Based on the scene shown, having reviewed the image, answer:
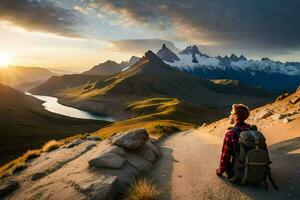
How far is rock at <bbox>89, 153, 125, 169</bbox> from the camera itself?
15.8 m

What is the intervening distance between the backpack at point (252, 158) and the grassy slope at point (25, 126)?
65229mm

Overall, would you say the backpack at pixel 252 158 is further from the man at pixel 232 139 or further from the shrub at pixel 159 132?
the shrub at pixel 159 132

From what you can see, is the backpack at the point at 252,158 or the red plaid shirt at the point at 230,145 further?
the red plaid shirt at the point at 230,145

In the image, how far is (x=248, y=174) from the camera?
1280 cm

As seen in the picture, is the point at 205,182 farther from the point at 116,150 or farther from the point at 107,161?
the point at 116,150

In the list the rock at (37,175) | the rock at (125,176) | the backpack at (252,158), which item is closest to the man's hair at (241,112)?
the backpack at (252,158)

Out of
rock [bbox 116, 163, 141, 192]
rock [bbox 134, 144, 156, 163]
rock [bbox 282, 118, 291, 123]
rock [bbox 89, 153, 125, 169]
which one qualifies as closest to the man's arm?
rock [bbox 116, 163, 141, 192]

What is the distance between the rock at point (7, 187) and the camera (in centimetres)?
1652

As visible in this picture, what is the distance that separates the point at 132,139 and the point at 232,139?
724 cm

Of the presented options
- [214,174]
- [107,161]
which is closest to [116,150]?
[107,161]

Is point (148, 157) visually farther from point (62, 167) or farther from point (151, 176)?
point (62, 167)

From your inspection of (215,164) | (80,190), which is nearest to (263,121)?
(215,164)

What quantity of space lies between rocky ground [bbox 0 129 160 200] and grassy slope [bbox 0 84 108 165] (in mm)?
56524

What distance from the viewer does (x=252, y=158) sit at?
12508 millimetres
